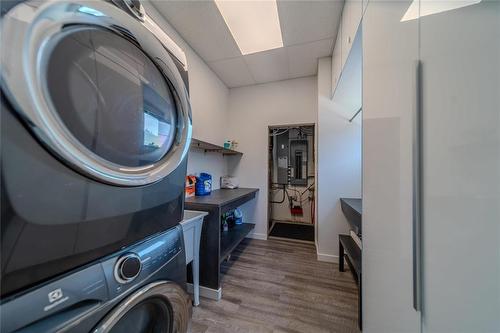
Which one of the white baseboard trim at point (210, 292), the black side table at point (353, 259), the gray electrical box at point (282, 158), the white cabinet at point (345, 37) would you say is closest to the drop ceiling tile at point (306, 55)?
the white cabinet at point (345, 37)

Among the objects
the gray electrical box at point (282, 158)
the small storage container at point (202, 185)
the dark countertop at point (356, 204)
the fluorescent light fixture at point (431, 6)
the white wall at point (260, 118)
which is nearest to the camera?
the fluorescent light fixture at point (431, 6)

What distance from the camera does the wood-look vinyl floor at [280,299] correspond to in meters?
1.23

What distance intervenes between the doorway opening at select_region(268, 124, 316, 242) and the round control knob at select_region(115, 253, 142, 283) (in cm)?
328

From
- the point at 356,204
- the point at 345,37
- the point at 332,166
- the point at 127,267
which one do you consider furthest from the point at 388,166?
the point at 332,166

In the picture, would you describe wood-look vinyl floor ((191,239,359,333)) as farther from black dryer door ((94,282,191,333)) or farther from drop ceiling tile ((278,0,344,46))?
drop ceiling tile ((278,0,344,46))

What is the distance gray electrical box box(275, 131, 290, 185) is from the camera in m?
3.85

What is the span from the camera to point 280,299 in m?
1.47

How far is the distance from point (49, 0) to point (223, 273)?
207 cm

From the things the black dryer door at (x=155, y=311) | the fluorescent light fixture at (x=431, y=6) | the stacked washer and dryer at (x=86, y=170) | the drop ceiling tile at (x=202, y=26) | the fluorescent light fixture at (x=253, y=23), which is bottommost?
the black dryer door at (x=155, y=311)

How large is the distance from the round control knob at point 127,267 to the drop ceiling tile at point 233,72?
2.42 m

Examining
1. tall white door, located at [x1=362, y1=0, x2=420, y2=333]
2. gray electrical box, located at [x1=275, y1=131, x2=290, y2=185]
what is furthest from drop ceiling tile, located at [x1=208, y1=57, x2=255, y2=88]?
tall white door, located at [x1=362, y1=0, x2=420, y2=333]

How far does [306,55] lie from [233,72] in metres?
1.02

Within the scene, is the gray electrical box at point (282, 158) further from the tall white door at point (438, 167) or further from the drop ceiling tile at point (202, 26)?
the tall white door at point (438, 167)

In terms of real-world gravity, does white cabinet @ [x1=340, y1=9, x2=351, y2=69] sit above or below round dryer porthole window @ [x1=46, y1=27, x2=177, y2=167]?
above
